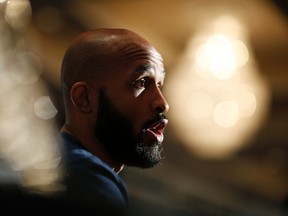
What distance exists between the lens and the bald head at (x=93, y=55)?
0.62 m

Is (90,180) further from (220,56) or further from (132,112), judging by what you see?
(220,56)

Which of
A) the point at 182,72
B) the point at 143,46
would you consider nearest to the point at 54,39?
the point at 143,46

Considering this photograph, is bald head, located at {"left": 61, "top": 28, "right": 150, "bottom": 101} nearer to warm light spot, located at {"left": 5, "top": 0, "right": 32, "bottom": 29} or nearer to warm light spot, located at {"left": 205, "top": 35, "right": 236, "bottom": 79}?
warm light spot, located at {"left": 5, "top": 0, "right": 32, "bottom": 29}

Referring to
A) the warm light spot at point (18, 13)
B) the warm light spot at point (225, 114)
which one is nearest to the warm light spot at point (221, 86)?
the warm light spot at point (225, 114)

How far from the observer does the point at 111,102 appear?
2.07 ft

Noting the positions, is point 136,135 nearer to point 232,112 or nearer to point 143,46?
point 143,46

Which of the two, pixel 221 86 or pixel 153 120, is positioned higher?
pixel 153 120

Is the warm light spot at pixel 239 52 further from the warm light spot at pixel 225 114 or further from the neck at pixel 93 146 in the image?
the neck at pixel 93 146

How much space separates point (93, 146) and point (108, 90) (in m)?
0.05

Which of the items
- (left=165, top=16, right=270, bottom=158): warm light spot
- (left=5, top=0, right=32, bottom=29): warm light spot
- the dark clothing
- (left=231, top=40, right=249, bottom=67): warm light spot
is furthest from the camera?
(left=231, top=40, right=249, bottom=67): warm light spot

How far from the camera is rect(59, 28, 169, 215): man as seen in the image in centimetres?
63

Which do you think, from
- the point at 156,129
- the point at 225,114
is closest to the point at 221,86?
the point at 225,114

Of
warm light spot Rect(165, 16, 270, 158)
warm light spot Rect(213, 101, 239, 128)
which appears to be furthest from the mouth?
warm light spot Rect(213, 101, 239, 128)

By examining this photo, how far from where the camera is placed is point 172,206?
652 millimetres
